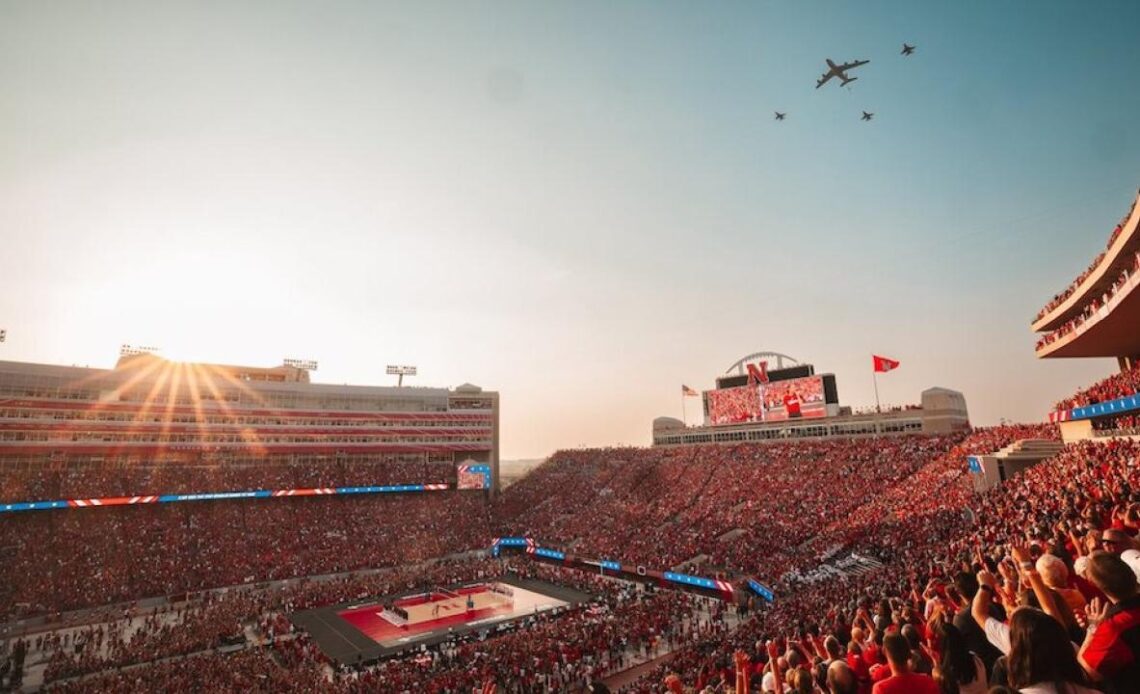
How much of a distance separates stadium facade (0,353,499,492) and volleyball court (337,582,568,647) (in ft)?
72.9

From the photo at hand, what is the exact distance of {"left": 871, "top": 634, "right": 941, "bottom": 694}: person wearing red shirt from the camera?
3744 millimetres

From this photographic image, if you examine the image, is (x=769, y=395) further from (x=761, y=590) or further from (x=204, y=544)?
(x=204, y=544)

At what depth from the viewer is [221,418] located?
57.0m

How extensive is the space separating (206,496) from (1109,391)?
2520 inches

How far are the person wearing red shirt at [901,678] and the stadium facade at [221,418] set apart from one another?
60.3 m

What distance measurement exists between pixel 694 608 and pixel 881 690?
32184 mm

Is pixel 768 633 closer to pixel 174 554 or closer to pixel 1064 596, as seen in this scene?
pixel 1064 596

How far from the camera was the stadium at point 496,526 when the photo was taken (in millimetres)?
21953

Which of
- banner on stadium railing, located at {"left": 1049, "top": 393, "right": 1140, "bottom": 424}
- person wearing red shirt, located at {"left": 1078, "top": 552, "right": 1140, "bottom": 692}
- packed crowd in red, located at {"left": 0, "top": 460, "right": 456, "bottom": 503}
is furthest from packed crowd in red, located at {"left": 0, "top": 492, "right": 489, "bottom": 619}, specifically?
person wearing red shirt, located at {"left": 1078, "top": 552, "right": 1140, "bottom": 692}

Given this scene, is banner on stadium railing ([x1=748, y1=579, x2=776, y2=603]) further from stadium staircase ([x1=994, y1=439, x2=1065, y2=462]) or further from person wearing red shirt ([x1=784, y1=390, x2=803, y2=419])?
person wearing red shirt ([x1=784, y1=390, x2=803, y2=419])

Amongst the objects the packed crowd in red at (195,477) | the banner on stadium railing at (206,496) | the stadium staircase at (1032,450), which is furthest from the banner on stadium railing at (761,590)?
the packed crowd in red at (195,477)

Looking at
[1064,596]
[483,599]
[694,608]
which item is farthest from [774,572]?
[1064,596]

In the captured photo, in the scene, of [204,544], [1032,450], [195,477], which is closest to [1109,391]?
[1032,450]

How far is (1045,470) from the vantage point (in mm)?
26984
